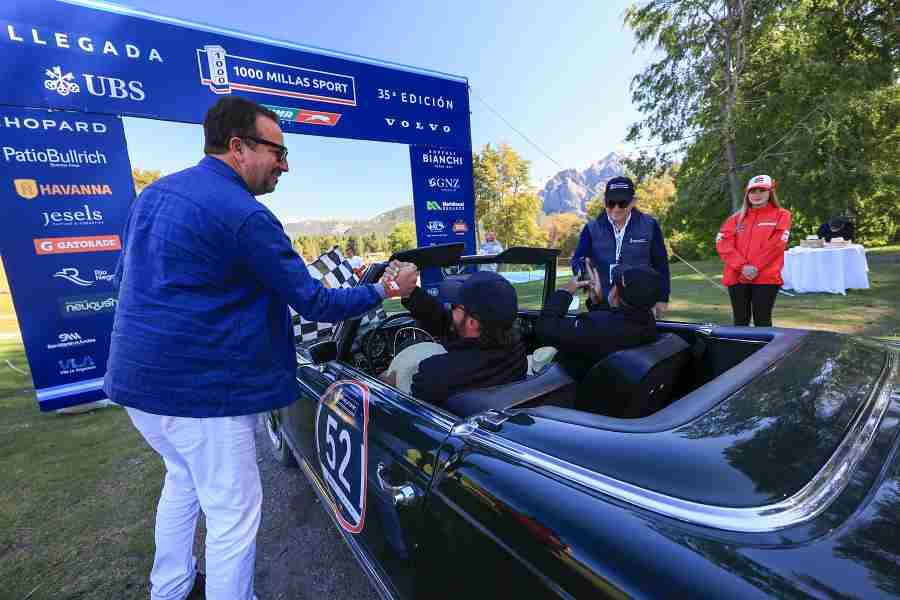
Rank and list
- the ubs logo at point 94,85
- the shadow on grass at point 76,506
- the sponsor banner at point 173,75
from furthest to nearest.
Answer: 1. the ubs logo at point 94,85
2. the sponsor banner at point 173,75
3. the shadow on grass at point 76,506

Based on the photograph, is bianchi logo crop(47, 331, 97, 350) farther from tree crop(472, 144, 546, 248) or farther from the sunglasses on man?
tree crop(472, 144, 546, 248)

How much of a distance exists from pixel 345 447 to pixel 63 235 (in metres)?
4.40

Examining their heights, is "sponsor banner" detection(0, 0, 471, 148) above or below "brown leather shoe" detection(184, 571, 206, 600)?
above

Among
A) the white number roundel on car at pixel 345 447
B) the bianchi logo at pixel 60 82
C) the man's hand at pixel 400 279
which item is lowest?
the white number roundel on car at pixel 345 447

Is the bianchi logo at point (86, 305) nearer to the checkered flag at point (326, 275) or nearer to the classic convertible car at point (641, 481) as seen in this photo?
the checkered flag at point (326, 275)

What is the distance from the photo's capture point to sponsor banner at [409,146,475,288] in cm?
671

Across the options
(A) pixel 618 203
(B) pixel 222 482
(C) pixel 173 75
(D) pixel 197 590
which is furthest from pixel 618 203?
(C) pixel 173 75

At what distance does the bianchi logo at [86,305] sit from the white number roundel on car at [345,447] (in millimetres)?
3785

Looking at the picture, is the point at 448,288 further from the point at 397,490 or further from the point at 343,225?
the point at 343,225

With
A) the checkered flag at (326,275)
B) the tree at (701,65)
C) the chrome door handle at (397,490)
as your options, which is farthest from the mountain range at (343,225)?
the tree at (701,65)

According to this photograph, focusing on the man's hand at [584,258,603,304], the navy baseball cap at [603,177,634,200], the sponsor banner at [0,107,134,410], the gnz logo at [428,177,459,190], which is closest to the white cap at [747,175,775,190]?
the navy baseball cap at [603,177,634,200]

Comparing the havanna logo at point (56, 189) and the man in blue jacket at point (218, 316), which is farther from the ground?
the havanna logo at point (56, 189)

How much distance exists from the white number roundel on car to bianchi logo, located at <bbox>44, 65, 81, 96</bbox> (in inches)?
175

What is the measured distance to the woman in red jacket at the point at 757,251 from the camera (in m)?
3.45
